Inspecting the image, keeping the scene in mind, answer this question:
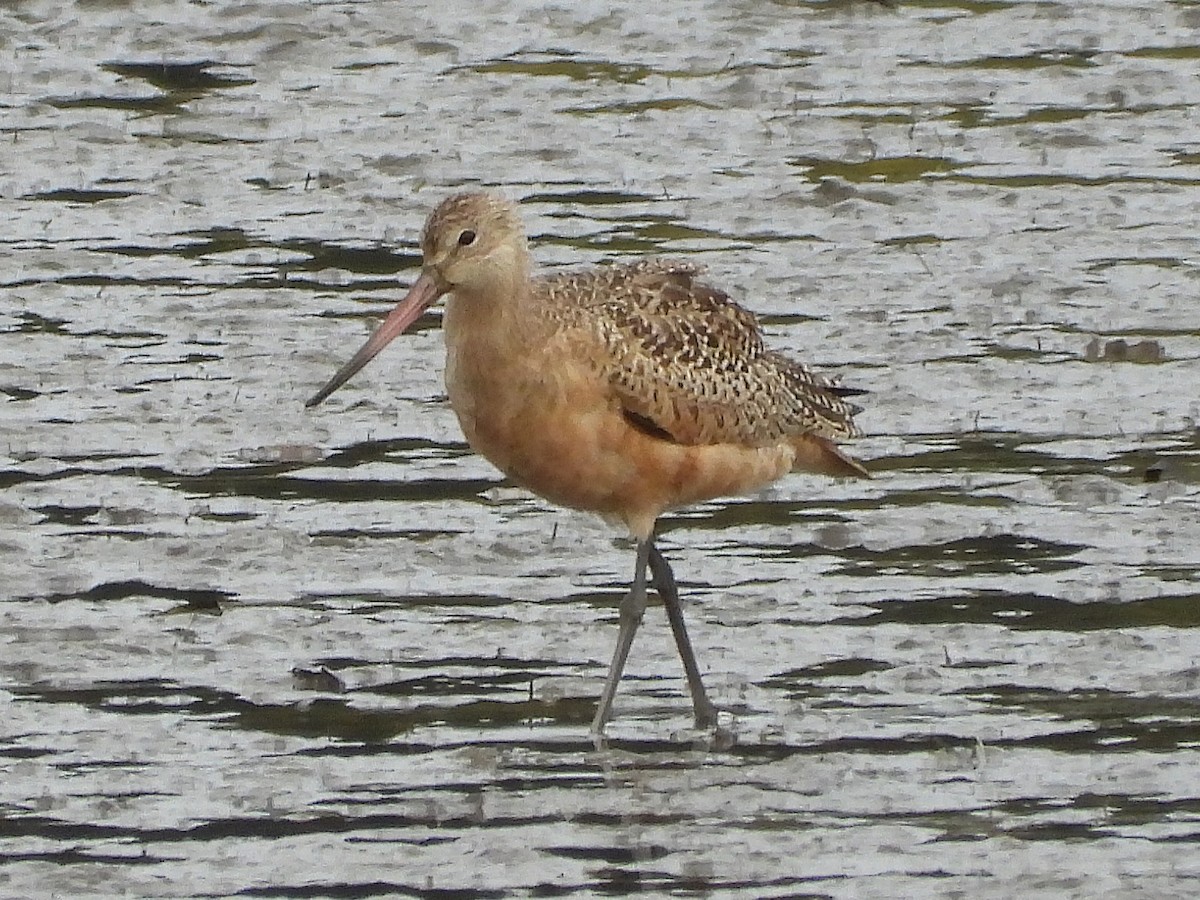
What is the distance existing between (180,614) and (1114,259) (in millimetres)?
4253

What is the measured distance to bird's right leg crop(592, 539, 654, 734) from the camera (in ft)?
24.1

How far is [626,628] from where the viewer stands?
757 centimetres

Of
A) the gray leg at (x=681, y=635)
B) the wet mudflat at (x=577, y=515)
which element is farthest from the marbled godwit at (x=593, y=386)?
the wet mudflat at (x=577, y=515)

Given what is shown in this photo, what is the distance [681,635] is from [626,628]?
13cm

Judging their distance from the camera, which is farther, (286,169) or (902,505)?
(286,169)

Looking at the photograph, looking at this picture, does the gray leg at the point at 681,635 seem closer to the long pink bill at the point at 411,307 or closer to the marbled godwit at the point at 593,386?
the marbled godwit at the point at 593,386

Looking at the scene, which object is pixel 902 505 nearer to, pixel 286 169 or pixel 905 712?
pixel 905 712

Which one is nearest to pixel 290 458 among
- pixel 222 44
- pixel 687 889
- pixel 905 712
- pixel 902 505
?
pixel 902 505

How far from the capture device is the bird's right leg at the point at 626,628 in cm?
733

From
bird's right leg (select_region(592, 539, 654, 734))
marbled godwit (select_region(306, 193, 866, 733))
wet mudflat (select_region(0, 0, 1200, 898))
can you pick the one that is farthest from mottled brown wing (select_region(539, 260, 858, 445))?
wet mudflat (select_region(0, 0, 1200, 898))

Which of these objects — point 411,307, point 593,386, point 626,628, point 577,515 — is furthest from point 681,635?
point 577,515

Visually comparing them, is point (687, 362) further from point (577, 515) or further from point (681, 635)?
point (577, 515)

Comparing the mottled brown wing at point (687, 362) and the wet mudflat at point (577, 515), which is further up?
the mottled brown wing at point (687, 362)

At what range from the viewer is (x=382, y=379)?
9984 millimetres
